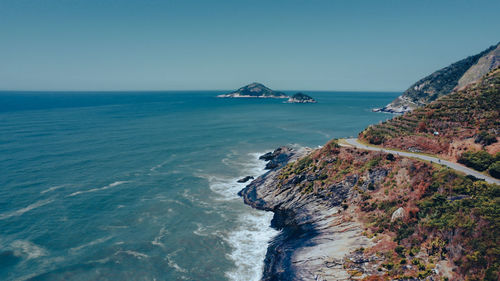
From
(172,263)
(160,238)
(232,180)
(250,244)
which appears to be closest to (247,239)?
(250,244)

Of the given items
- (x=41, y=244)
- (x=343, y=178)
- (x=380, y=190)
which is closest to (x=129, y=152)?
(x=41, y=244)

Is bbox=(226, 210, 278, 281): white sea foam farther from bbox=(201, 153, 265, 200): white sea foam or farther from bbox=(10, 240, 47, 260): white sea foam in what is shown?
bbox=(10, 240, 47, 260): white sea foam

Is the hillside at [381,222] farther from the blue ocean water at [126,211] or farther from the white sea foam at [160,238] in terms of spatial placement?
the white sea foam at [160,238]

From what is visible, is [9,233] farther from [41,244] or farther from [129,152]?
[129,152]

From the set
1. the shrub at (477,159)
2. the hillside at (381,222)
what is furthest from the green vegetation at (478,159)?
the hillside at (381,222)

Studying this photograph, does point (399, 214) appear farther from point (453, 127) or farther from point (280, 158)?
point (280, 158)

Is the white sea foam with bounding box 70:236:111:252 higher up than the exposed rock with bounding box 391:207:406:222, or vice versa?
the exposed rock with bounding box 391:207:406:222

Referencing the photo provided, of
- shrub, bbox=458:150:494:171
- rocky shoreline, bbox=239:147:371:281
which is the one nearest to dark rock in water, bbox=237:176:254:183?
rocky shoreline, bbox=239:147:371:281

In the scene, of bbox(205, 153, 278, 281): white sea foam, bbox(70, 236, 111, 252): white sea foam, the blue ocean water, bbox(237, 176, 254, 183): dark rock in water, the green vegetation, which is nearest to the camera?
bbox(205, 153, 278, 281): white sea foam
